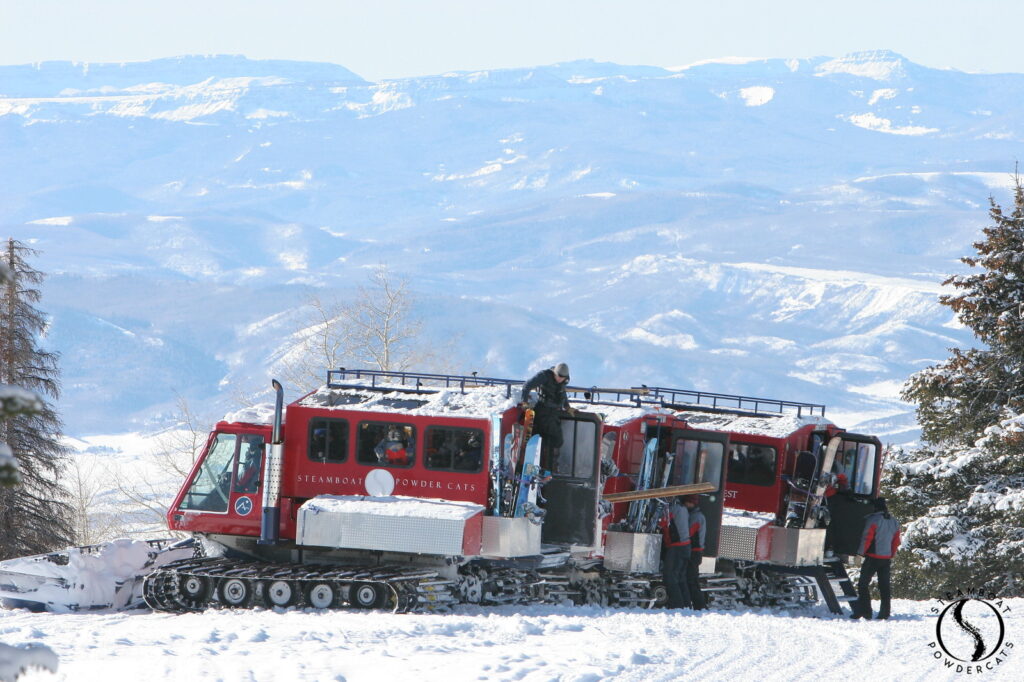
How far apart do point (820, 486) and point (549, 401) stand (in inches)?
217

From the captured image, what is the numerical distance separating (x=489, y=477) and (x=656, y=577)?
12.2ft

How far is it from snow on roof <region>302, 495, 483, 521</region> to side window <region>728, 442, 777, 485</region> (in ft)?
20.9

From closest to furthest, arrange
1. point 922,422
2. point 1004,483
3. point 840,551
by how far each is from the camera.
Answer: point 840,551 → point 1004,483 → point 922,422

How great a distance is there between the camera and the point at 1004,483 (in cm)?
2562

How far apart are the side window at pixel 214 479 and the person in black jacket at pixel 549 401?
354 centimetres

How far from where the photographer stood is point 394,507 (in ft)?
56.1

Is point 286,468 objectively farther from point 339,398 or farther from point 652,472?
point 652,472

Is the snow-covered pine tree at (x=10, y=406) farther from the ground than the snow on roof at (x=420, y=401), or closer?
farther from the ground

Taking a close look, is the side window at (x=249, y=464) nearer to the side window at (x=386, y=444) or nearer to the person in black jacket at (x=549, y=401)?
the side window at (x=386, y=444)

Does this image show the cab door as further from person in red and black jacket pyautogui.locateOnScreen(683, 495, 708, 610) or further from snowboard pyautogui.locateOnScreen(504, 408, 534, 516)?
person in red and black jacket pyautogui.locateOnScreen(683, 495, 708, 610)

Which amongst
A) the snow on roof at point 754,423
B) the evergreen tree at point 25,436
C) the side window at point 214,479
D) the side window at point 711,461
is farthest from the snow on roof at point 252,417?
the evergreen tree at point 25,436

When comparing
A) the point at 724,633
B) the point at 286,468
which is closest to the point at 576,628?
the point at 724,633

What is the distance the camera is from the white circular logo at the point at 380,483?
17.8 meters

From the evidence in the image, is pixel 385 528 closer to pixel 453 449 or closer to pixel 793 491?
pixel 453 449
